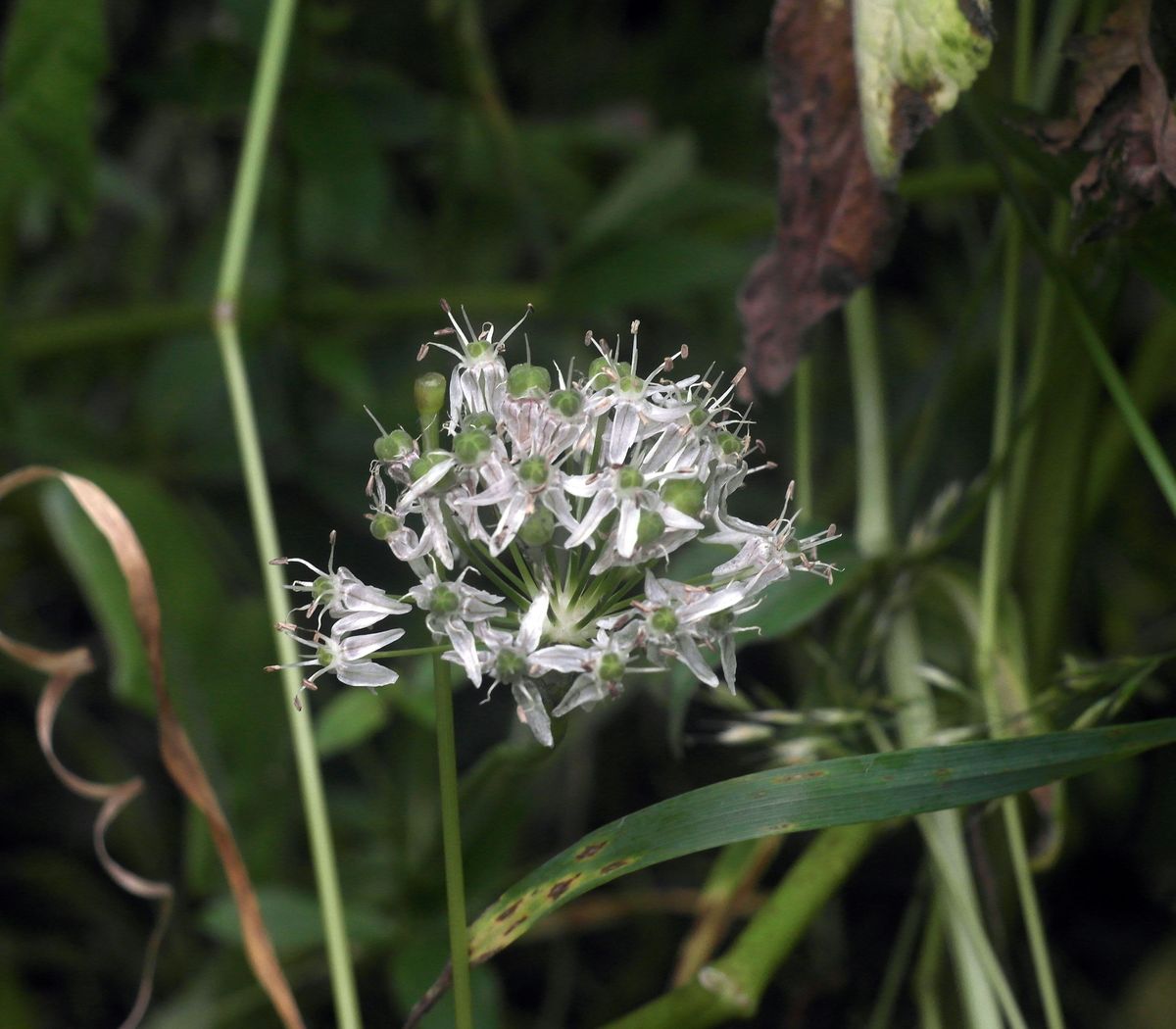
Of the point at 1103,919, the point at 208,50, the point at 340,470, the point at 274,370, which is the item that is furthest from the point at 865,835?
the point at 208,50

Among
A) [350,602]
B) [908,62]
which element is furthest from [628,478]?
[908,62]

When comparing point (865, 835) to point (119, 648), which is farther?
point (119, 648)

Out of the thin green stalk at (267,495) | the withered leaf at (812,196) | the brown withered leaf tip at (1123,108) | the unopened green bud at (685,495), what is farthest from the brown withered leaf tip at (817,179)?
the thin green stalk at (267,495)

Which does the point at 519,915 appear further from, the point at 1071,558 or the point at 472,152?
the point at 472,152

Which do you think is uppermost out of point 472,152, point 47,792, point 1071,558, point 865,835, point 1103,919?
point 472,152

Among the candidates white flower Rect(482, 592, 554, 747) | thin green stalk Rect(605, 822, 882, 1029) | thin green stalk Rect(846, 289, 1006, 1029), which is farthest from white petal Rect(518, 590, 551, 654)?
thin green stalk Rect(846, 289, 1006, 1029)

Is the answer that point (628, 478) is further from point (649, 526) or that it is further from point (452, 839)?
point (452, 839)

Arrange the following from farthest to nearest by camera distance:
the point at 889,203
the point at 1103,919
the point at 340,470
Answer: the point at 340,470
the point at 1103,919
the point at 889,203
